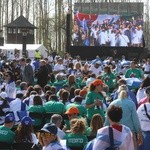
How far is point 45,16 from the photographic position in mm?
70812

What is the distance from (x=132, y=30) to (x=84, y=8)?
18.6 meters

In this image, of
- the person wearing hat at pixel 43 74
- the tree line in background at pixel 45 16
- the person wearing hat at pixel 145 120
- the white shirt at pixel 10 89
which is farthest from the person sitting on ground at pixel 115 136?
the tree line in background at pixel 45 16

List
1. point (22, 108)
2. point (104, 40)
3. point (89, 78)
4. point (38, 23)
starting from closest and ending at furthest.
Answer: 1. point (22, 108)
2. point (89, 78)
3. point (104, 40)
4. point (38, 23)

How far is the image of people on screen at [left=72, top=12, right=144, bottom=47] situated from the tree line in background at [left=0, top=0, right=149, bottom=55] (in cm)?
2009

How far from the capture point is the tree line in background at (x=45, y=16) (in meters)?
67.9

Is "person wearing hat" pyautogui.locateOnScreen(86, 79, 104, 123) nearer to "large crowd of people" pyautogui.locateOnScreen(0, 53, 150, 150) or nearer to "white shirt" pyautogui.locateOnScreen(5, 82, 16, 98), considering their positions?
"large crowd of people" pyautogui.locateOnScreen(0, 53, 150, 150)

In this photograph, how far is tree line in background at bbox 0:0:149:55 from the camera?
67875 mm

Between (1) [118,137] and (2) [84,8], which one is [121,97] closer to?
(1) [118,137]

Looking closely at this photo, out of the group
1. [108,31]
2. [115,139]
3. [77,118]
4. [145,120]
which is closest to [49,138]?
[115,139]

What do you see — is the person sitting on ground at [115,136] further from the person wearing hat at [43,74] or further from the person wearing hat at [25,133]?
the person wearing hat at [43,74]

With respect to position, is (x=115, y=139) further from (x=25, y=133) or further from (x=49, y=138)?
(x=25, y=133)

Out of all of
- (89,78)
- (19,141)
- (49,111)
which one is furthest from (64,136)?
(89,78)

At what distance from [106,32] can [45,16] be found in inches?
1077

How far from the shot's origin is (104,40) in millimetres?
43969
